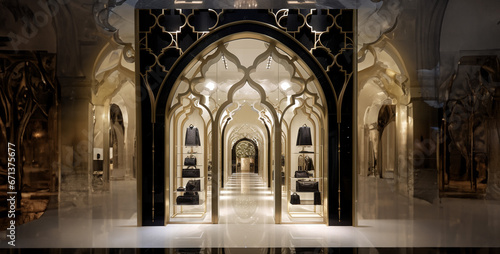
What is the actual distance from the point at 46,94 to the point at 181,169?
10.1ft

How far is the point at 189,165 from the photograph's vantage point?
7188mm

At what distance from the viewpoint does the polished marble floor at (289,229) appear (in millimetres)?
4297

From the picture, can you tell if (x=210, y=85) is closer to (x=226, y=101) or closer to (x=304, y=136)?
(x=226, y=101)

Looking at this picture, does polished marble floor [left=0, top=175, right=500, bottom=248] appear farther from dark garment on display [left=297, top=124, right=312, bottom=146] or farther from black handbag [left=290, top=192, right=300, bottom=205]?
dark garment on display [left=297, top=124, right=312, bottom=146]

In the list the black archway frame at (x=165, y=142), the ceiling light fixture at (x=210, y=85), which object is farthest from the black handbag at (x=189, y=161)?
the ceiling light fixture at (x=210, y=85)

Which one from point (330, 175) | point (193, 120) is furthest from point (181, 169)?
point (330, 175)

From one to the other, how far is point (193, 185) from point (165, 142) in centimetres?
110

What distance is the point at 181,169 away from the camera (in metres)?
7.12

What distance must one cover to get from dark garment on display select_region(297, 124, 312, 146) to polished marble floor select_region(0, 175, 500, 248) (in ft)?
5.92

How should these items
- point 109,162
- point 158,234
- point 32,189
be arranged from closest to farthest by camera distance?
point 32,189 < point 109,162 < point 158,234

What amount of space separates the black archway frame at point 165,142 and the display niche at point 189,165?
18.5 inches

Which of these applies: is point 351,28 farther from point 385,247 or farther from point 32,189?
point 32,189

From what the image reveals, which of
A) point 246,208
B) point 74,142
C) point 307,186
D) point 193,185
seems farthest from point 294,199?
point 74,142

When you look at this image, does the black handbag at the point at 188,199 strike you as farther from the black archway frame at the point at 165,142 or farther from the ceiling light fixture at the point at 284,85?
the ceiling light fixture at the point at 284,85
